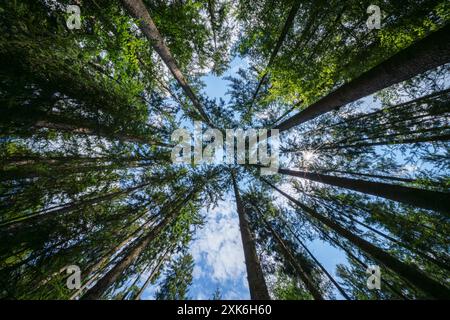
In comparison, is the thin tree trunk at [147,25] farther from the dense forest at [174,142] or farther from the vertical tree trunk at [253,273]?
the vertical tree trunk at [253,273]

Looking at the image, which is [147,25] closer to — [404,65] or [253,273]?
[404,65]

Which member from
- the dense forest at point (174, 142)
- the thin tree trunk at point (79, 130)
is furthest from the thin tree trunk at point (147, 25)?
the thin tree trunk at point (79, 130)

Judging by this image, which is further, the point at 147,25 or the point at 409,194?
the point at 147,25

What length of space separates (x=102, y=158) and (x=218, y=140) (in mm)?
7225

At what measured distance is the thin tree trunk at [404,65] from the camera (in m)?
3.28

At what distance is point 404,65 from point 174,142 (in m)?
10.2

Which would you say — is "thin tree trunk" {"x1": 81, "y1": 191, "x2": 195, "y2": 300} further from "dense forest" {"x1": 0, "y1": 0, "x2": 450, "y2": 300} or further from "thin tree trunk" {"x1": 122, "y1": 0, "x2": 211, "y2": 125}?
"thin tree trunk" {"x1": 122, "y1": 0, "x2": 211, "y2": 125}

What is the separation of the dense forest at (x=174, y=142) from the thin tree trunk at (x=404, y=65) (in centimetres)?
3

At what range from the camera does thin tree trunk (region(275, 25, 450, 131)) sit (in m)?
3.28

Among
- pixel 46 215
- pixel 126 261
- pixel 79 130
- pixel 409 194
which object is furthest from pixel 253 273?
pixel 79 130

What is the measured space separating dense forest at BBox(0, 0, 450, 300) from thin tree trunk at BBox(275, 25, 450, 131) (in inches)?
1.2

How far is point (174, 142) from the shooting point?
11.5 meters
